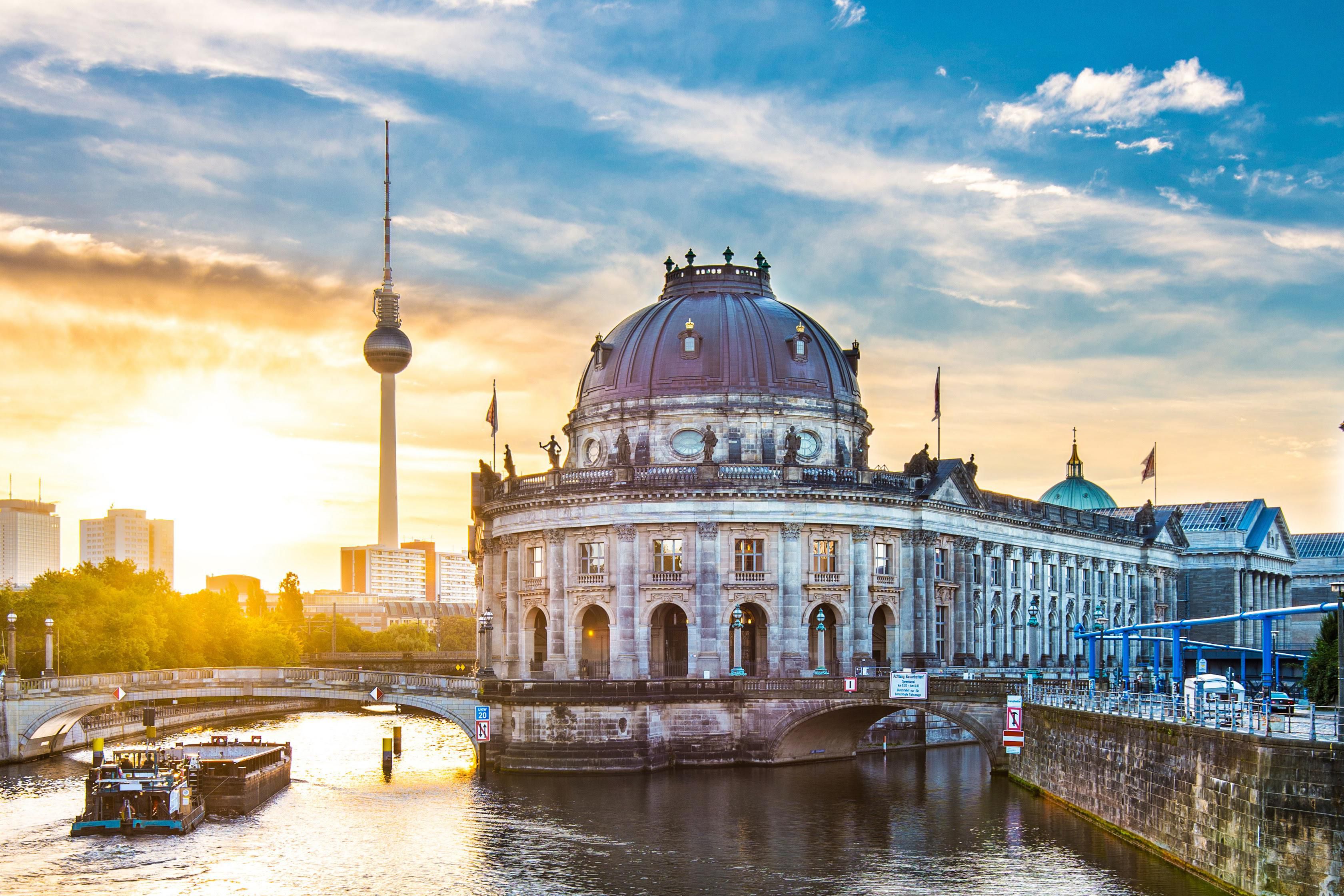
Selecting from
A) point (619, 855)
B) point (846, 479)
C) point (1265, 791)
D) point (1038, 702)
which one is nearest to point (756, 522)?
point (846, 479)

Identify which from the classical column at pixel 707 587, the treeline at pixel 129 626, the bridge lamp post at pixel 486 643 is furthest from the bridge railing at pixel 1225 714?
the treeline at pixel 129 626

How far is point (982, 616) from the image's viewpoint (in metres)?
114

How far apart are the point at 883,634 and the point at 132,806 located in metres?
55.9

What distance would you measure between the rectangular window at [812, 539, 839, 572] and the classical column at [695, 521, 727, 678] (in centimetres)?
697

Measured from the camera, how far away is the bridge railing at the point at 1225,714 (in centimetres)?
4325

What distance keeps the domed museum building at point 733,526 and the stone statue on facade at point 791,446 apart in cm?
48

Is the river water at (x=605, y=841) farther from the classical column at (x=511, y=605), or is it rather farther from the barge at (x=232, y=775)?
the classical column at (x=511, y=605)

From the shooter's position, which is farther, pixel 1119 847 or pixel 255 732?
pixel 255 732

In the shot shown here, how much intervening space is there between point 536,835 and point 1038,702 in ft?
89.5

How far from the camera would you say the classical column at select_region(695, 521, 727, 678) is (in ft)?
309

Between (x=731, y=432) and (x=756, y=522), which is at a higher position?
(x=731, y=432)

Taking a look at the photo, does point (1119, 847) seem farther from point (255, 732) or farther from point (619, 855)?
point (255, 732)

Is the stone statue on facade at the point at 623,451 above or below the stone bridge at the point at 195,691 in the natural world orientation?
above

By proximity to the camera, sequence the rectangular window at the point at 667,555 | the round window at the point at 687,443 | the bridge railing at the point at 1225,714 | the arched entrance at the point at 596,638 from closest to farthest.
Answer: the bridge railing at the point at 1225,714, the rectangular window at the point at 667,555, the arched entrance at the point at 596,638, the round window at the point at 687,443
